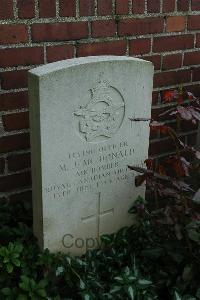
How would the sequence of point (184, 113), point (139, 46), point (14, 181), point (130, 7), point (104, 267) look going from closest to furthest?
point (184, 113) → point (104, 267) → point (14, 181) → point (130, 7) → point (139, 46)

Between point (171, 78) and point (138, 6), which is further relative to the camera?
point (171, 78)

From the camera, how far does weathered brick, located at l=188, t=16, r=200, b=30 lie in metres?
2.63

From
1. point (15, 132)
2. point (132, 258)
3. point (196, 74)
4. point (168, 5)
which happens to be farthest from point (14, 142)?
point (196, 74)

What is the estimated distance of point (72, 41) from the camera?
2.22 metres

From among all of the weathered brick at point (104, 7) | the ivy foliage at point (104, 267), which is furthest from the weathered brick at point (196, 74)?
the ivy foliage at point (104, 267)

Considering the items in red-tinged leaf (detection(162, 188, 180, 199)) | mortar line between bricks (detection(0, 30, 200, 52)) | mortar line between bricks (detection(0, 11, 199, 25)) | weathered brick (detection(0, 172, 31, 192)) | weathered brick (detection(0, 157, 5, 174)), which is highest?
mortar line between bricks (detection(0, 11, 199, 25))

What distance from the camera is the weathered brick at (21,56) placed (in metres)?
2.04

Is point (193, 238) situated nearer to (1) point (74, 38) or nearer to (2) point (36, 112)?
(2) point (36, 112)

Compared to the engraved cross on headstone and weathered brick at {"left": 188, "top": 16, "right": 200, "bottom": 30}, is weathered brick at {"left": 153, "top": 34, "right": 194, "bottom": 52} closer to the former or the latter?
weathered brick at {"left": 188, "top": 16, "right": 200, "bottom": 30}

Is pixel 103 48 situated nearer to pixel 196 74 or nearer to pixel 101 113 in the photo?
pixel 101 113

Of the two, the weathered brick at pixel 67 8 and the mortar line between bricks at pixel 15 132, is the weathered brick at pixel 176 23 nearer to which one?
the weathered brick at pixel 67 8

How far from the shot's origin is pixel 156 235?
7.20 feet

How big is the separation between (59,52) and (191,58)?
89 cm

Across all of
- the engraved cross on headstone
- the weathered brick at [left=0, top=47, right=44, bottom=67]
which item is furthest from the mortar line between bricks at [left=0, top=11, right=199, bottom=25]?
the engraved cross on headstone
